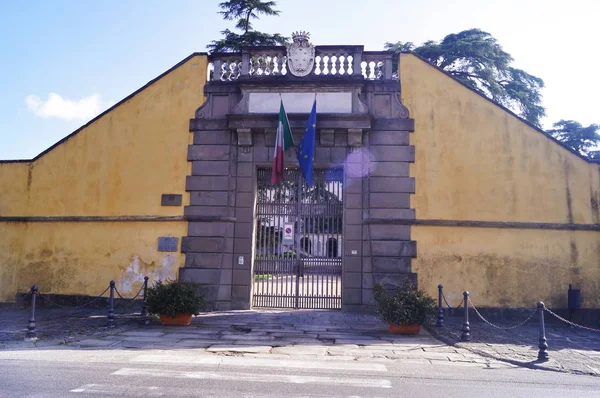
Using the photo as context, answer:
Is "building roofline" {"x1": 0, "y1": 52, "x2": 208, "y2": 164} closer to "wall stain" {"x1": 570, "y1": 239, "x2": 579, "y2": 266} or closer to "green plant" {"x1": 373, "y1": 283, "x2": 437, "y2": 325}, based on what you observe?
"green plant" {"x1": 373, "y1": 283, "x2": 437, "y2": 325}

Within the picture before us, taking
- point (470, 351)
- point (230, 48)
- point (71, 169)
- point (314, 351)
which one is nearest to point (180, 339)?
point (314, 351)

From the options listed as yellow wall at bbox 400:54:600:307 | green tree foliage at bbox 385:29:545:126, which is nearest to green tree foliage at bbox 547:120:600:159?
green tree foliage at bbox 385:29:545:126

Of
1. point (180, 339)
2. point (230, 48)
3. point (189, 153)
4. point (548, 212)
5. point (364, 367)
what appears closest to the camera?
point (364, 367)

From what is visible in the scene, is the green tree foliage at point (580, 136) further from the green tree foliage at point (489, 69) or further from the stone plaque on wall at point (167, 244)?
the stone plaque on wall at point (167, 244)

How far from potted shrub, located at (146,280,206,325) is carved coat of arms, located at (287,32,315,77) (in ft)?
22.7

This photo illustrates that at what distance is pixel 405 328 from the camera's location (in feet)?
32.7

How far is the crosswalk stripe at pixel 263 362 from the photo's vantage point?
7.06m

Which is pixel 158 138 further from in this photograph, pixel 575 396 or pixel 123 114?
pixel 575 396

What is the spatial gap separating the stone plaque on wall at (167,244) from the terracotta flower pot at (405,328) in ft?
21.7

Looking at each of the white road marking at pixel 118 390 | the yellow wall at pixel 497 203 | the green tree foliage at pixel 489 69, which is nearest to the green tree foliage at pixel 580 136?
the green tree foliage at pixel 489 69

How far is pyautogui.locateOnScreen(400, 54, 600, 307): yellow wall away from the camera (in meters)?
12.5

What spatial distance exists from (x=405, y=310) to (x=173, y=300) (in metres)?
5.16

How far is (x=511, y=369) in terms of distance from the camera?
725 centimetres

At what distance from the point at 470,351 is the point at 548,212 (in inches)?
241
